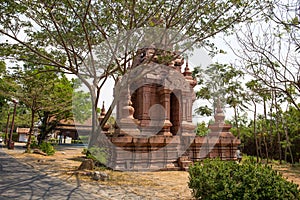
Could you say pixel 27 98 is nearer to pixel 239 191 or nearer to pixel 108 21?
pixel 108 21

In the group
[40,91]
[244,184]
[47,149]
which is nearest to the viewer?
[244,184]

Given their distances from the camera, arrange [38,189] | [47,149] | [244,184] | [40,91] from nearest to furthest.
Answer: [244,184] < [38,189] < [40,91] < [47,149]

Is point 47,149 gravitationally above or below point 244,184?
below

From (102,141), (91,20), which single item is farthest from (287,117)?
(91,20)

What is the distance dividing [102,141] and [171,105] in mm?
5283

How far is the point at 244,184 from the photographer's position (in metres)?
4.53

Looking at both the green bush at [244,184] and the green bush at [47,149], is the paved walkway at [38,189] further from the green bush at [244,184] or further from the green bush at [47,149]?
the green bush at [47,149]

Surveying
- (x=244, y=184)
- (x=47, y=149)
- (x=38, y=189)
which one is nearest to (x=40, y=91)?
(x=47, y=149)

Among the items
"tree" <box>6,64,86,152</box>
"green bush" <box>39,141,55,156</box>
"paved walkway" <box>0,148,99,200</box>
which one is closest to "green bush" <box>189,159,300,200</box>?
"paved walkway" <box>0,148,99,200</box>

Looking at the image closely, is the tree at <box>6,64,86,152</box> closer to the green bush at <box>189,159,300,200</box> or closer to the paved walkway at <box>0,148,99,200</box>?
the paved walkway at <box>0,148,99,200</box>

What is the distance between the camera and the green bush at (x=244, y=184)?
4.33m

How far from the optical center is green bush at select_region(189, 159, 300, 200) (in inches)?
171

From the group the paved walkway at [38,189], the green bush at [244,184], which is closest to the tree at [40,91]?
the paved walkway at [38,189]

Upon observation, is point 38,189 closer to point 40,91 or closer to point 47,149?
point 40,91
